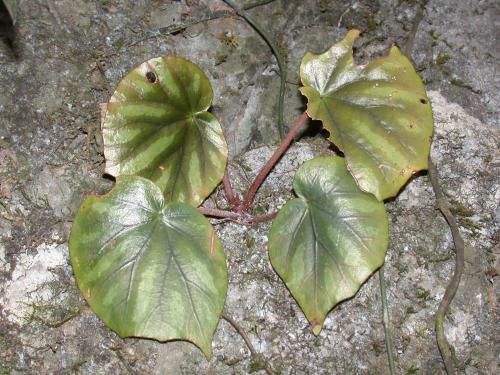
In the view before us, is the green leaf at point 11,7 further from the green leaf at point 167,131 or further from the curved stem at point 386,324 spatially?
the curved stem at point 386,324

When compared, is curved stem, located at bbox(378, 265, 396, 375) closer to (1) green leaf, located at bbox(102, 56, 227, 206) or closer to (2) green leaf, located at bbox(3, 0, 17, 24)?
(1) green leaf, located at bbox(102, 56, 227, 206)

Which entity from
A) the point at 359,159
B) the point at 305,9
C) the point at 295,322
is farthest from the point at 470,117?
the point at 295,322

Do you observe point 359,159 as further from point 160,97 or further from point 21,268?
point 21,268

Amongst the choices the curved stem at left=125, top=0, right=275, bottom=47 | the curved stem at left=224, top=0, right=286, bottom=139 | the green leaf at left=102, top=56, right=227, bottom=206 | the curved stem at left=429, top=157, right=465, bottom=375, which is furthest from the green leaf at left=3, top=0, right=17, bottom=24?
the curved stem at left=429, top=157, right=465, bottom=375

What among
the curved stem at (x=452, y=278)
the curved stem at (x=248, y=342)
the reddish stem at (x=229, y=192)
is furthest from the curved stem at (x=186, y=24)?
the curved stem at (x=248, y=342)

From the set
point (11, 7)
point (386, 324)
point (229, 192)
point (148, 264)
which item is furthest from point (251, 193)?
point (11, 7)

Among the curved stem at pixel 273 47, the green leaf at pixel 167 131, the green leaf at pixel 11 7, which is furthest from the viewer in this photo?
the curved stem at pixel 273 47
